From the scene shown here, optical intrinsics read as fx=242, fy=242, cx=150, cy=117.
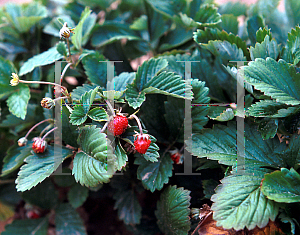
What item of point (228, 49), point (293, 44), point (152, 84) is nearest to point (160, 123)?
point (152, 84)

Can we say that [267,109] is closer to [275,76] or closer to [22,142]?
[275,76]

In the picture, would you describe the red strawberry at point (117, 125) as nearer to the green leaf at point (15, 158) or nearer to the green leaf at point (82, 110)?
the green leaf at point (82, 110)

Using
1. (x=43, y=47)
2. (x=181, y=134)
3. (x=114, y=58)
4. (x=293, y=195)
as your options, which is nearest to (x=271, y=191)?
(x=293, y=195)

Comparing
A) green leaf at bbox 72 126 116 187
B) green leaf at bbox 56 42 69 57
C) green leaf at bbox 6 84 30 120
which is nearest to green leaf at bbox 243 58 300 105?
green leaf at bbox 72 126 116 187

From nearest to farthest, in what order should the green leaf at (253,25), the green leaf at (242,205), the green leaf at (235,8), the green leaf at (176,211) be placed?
the green leaf at (242,205) → the green leaf at (176,211) → the green leaf at (253,25) → the green leaf at (235,8)

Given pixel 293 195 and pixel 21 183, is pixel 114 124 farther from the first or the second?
pixel 293 195

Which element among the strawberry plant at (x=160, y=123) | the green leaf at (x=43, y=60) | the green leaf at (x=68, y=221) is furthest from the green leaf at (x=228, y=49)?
the green leaf at (x=68, y=221)

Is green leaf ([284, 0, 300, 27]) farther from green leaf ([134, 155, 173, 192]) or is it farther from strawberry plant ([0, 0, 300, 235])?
green leaf ([134, 155, 173, 192])
